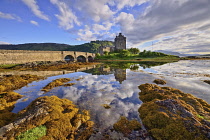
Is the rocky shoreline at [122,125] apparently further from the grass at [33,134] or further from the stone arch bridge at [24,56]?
the stone arch bridge at [24,56]

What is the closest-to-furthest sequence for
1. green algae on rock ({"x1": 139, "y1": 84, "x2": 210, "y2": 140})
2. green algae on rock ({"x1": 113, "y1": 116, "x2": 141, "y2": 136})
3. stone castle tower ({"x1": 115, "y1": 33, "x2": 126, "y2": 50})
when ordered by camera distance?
1. green algae on rock ({"x1": 139, "y1": 84, "x2": 210, "y2": 140})
2. green algae on rock ({"x1": 113, "y1": 116, "x2": 141, "y2": 136})
3. stone castle tower ({"x1": 115, "y1": 33, "x2": 126, "y2": 50})

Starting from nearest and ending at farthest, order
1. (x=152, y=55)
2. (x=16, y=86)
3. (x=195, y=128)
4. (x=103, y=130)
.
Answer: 1. (x=195, y=128)
2. (x=103, y=130)
3. (x=16, y=86)
4. (x=152, y=55)

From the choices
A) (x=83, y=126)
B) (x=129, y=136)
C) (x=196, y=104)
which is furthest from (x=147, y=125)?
(x=196, y=104)

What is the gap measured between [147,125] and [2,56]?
2140 inches

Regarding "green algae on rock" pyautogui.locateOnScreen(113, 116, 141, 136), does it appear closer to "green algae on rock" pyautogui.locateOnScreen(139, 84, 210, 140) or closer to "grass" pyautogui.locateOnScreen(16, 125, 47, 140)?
"green algae on rock" pyautogui.locateOnScreen(139, 84, 210, 140)

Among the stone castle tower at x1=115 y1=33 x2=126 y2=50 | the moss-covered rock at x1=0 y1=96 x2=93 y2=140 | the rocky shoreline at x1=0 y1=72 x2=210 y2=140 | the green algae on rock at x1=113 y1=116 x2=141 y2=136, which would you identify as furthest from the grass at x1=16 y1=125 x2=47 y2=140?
the stone castle tower at x1=115 y1=33 x2=126 y2=50

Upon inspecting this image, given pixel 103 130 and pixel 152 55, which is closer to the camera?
pixel 103 130

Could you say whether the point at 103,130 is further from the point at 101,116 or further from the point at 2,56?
the point at 2,56

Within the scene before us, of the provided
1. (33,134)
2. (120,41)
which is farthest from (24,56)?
(120,41)

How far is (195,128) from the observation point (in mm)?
4918

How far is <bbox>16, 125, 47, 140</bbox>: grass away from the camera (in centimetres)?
470

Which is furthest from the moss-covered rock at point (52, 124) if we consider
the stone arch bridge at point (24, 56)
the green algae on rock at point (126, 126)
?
the stone arch bridge at point (24, 56)

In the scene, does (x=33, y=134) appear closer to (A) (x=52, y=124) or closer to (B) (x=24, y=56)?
(A) (x=52, y=124)

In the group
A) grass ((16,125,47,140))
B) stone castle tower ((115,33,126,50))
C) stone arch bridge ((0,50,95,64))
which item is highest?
stone castle tower ((115,33,126,50))
